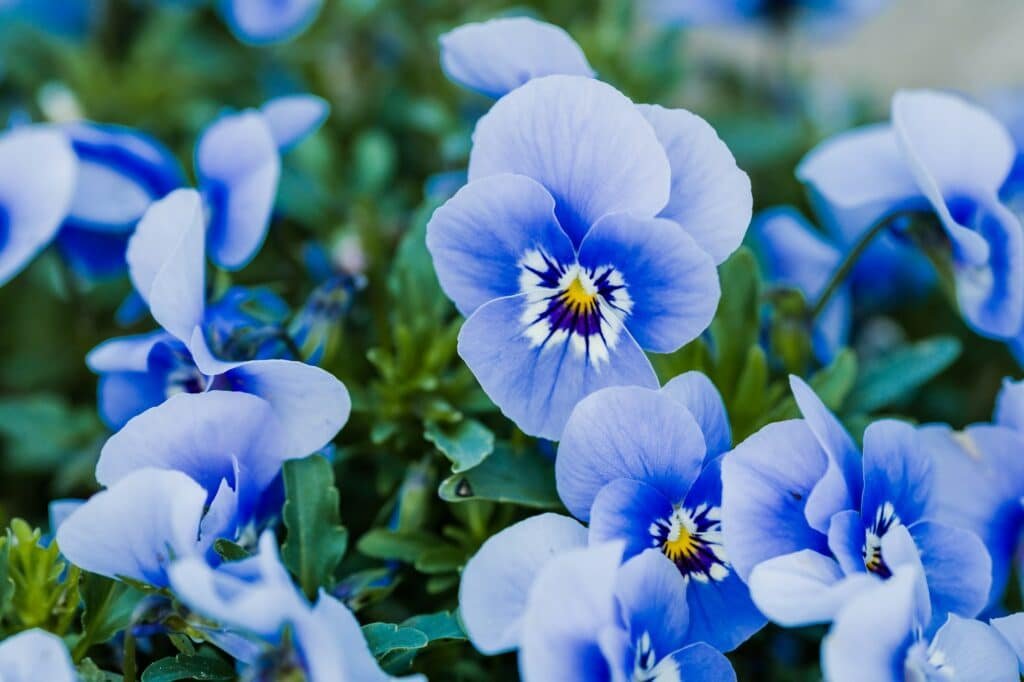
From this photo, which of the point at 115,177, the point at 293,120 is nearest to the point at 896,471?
the point at 293,120

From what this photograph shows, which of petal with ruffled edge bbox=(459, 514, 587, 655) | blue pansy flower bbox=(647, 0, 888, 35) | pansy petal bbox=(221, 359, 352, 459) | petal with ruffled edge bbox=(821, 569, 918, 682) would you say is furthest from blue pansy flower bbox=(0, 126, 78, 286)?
blue pansy flower bbox=(647, 0, 888, 35)

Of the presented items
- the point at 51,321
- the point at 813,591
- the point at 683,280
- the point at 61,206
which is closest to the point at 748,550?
the point at 813,591

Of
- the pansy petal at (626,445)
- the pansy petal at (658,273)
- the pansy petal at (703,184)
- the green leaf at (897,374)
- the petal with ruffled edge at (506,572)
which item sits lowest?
the green leaf at (897,374)

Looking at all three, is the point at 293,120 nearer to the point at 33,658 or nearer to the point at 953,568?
the point at 33,658

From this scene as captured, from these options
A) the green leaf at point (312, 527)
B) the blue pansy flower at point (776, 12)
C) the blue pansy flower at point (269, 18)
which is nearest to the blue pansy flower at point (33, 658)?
the green leaf at point (312, 527)

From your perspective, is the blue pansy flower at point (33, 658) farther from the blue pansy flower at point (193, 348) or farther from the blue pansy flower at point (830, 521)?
the blue pansy flower at point (830, 521)
